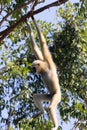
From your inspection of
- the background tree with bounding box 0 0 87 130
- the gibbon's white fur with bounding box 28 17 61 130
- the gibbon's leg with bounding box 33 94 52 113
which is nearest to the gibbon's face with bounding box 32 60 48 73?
the gibbon's white fur with bounding box 28 17 61 130

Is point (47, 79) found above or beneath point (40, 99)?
above

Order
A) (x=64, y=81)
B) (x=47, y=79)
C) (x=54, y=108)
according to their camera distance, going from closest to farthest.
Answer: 1. (x=54, y=108)
2. (x=47, y=79)
3. (x=64, y=81)

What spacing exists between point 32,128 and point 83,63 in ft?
9.11

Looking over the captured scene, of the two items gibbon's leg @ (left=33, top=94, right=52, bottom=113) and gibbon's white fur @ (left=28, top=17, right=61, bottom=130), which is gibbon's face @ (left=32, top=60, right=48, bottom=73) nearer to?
gibbon's white fur @ (left=28, top=17, right=61, bottom=130)

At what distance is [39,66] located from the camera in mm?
6836

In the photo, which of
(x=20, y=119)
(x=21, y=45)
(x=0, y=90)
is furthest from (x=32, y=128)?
(x=21, y=45)

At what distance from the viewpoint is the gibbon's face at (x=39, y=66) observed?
6825 mm

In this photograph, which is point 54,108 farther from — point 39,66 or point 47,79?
point 39,66

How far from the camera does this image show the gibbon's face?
269 inches

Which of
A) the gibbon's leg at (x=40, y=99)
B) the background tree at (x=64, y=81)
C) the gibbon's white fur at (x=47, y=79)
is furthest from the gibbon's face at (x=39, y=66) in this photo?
the background tree at (x=64, y=81)

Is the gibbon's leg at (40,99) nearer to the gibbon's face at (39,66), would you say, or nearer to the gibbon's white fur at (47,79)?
the gibbon's white fur at (47,79)

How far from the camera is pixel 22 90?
13750 mm

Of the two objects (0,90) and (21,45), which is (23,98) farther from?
(21,45)

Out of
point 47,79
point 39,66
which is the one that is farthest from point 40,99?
point 39,66
